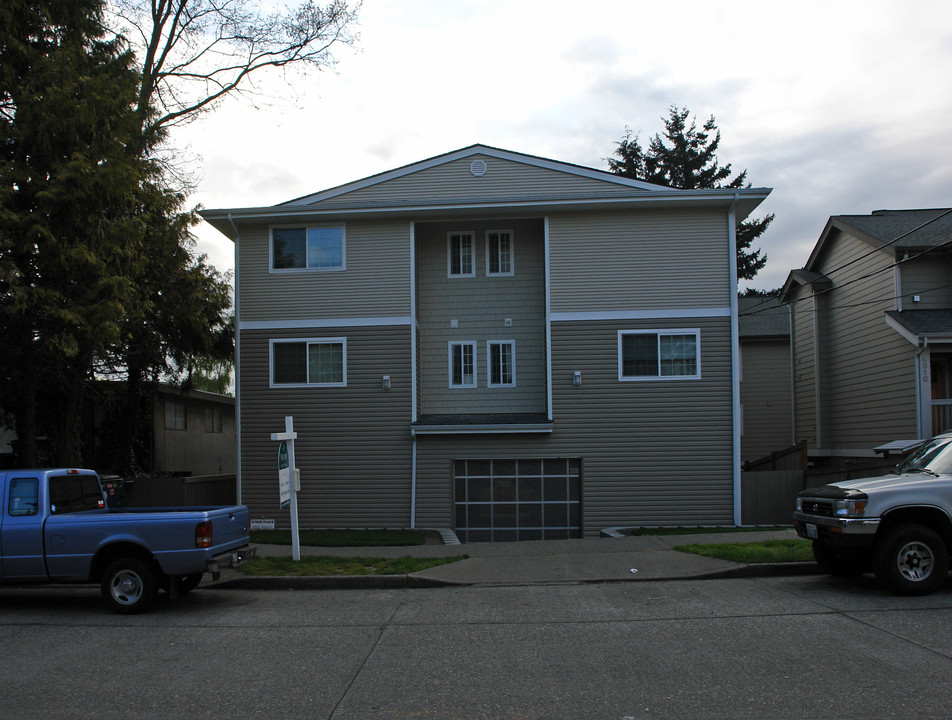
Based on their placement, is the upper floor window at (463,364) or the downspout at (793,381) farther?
the downspout at (793,381)

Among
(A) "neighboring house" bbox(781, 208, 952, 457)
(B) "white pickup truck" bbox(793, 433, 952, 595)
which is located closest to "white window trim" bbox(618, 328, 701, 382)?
(A) "neighboring house" bbox(781, 208, 952, 457)

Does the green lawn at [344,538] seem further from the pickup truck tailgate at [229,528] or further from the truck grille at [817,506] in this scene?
the truck grille at [817,506]

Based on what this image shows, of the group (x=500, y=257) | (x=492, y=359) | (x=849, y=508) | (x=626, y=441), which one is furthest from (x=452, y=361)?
(x=849, y=508)

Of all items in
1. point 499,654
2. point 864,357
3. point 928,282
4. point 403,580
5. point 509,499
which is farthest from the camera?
point 864,357

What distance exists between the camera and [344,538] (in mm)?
16109

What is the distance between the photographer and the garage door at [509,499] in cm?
1909

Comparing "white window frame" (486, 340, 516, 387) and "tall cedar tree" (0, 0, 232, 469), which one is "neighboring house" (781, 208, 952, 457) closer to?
"white window frame" (486, 340, 516, 387)

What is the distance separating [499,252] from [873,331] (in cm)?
1007

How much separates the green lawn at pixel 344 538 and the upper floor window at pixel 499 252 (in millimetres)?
6864

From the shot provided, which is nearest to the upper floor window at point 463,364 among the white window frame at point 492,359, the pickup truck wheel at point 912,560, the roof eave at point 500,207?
the white window frame at point 492,359

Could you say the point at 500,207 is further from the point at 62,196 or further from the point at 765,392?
the point at 765,392

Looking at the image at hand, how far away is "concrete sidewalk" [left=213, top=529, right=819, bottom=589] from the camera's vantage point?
11.1 meters

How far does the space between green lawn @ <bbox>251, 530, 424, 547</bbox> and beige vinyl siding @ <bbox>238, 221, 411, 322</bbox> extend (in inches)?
202

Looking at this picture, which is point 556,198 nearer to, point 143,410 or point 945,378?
point 945,378
